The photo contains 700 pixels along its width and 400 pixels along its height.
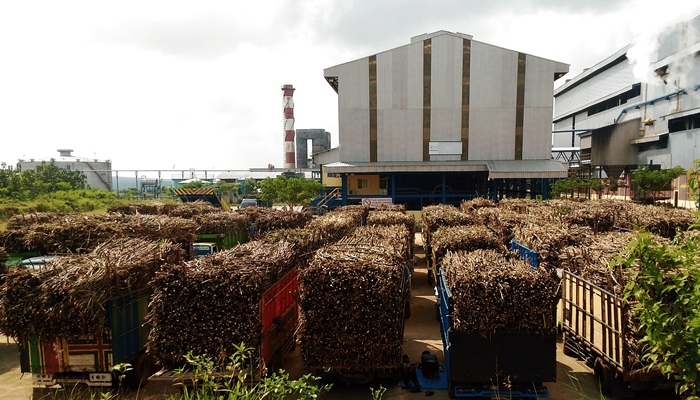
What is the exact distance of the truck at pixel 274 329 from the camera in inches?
294

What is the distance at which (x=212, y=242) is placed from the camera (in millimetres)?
18875

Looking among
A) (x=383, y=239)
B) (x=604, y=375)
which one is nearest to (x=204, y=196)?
(x=383, y=239)

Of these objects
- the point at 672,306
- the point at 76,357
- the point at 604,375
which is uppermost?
the point at 672,306

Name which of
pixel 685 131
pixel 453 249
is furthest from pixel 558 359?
pixel 685 131

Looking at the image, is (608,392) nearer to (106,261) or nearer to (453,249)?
(453,249)

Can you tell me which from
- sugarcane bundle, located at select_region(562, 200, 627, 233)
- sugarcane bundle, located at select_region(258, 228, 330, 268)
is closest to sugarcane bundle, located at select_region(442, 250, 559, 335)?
sugarcane bundle, located at select_region(258, 228, 330, 268)

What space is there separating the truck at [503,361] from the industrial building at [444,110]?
2882 cm

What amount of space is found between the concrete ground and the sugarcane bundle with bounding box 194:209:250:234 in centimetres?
869

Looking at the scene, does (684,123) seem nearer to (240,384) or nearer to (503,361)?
(503,361)

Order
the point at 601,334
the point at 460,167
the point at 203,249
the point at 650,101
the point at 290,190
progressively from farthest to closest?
the point at 650,101 < the point at 290,190 < the point at 460,167 < the point at 203,249 < the point at 601,334

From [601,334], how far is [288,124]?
84.3m

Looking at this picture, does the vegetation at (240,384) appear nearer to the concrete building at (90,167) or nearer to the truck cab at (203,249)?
the truck cab at (203,249)

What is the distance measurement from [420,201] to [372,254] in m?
32.5

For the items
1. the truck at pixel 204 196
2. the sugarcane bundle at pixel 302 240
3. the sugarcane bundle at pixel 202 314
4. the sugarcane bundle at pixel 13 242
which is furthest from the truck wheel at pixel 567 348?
the truck at pixel 204 196
